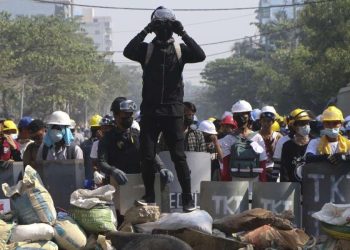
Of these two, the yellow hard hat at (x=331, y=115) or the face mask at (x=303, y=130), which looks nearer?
the yellow hard hat at (x=331, y=115)

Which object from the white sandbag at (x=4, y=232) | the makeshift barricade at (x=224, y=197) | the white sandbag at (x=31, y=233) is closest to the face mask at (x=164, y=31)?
the makeshift barricade at (x=224, y=197)

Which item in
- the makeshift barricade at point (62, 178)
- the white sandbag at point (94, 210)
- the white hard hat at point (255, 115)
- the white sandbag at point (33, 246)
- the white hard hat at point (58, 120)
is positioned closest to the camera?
the white sandbag at point (33, 246)

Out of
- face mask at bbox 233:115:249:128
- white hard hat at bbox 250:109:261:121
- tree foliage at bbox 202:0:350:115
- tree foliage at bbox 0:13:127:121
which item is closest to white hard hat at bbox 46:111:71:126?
face mask at bbox 233:115:249:128

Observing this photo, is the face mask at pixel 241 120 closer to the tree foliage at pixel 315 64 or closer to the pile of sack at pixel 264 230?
the pile of sack at pixel 264 230

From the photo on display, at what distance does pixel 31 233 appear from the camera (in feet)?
20.4

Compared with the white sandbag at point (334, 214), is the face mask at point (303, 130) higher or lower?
higher

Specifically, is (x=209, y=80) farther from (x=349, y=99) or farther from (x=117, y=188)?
(x=117, y=188)

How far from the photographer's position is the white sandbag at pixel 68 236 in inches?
250

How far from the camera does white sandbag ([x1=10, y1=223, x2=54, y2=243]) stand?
6.20m

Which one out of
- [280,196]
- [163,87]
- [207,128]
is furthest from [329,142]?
[207,128]

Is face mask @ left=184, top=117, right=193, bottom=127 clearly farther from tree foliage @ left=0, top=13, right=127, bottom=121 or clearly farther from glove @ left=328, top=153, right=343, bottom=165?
tree foliage @ left=0, top=13, right=127, bottom=121

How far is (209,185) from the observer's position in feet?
22.7

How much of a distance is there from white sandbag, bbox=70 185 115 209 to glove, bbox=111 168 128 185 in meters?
0.20

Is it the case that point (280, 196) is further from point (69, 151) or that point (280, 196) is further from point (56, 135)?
point (56, 135)
